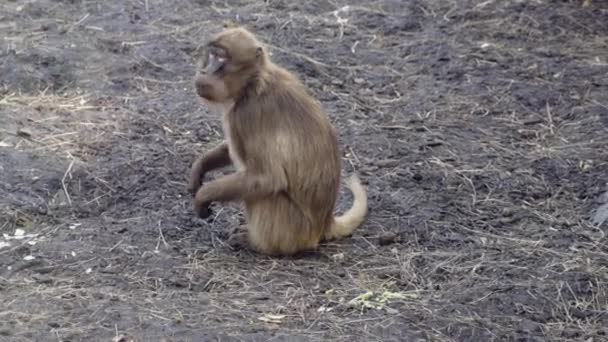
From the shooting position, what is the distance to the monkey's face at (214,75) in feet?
22.0

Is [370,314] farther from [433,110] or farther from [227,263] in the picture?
[433,110]

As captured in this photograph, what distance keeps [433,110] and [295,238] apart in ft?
9.69

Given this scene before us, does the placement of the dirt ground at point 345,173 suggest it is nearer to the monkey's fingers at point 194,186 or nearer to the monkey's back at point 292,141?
the monkey's fingers at point 194,186

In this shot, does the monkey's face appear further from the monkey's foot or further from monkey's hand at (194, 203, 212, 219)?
the monkey's foot

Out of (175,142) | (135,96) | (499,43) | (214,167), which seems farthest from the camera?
(499,43)

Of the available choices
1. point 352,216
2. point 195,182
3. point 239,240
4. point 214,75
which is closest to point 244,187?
point 239,240

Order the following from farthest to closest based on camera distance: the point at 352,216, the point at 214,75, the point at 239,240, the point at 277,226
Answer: the point at 352,216
the point at 239,240
the point at 277,226
the point at 214,75

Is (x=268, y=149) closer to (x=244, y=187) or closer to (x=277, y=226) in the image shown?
(x=244, y=187)

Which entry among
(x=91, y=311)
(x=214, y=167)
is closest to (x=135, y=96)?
(x=214, y=167)

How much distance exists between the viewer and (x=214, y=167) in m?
7.54

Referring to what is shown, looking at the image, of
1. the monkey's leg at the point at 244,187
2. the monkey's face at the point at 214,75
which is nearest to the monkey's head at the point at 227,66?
Answer: the monkey's face at the point at 214,75

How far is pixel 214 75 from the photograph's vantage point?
22.1ft

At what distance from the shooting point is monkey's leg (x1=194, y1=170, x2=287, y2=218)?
677 cm

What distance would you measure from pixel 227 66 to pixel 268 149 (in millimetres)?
587
